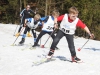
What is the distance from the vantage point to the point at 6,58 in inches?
342

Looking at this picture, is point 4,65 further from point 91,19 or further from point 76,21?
point 91,19

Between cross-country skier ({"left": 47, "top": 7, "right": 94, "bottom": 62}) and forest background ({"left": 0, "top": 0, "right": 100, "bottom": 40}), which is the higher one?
cross-country skier ({"left": 47, "top": 7, "right": 94, "bottom": 62})

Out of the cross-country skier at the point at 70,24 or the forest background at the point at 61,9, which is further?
the forest background at the point at 61,9

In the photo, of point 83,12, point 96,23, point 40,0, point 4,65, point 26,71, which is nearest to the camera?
point 26,71

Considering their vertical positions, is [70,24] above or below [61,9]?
above

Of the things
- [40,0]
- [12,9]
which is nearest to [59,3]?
[40,0]

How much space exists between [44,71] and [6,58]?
2.06 meters

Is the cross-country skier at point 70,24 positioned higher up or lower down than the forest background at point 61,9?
higher up

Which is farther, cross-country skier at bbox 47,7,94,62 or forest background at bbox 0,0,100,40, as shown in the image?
forest background at bbox 0,0,100,40

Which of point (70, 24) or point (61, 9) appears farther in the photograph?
point (61, 9)

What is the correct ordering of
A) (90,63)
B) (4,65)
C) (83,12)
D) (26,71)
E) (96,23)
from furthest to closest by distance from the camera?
(96,23) → (83,12) → (90,63) → (4,65) → (26,71)

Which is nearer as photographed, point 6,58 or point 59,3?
point 6,58

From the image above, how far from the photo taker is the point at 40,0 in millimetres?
33406

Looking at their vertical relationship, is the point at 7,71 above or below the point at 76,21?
below
